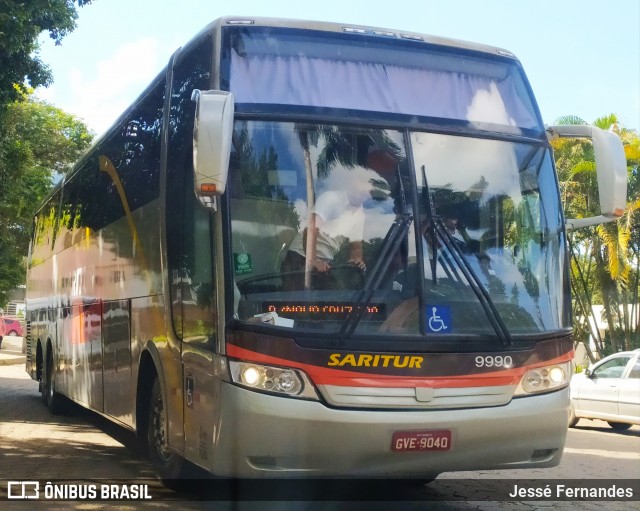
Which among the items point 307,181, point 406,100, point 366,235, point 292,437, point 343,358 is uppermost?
point 406,100

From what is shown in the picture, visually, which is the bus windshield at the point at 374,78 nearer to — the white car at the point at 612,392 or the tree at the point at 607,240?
the white car at the point at 612,392

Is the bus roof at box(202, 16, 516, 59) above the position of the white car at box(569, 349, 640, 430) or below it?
above

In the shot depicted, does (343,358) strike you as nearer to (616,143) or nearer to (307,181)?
(307,181)

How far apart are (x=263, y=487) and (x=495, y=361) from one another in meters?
2.73

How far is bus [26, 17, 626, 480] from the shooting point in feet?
19.0

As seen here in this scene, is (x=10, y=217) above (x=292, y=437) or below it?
above

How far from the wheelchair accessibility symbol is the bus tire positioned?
399 inches

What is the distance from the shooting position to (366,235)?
6113 millimetres

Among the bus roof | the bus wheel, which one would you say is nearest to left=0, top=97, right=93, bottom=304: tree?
the bus wheel

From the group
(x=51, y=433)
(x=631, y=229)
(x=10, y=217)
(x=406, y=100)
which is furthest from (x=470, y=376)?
(x=10, y=217)

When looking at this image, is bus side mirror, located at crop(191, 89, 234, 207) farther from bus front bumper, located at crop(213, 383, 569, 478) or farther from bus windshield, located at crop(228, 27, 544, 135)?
bus front bumper, located at crop(213, 383, 569, 478)

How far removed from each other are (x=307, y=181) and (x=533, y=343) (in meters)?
1.89

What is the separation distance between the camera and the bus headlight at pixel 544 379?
20.4 feet

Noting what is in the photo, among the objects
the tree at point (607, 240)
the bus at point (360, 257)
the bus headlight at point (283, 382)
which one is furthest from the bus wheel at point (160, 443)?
the tree at point (607, 240)
